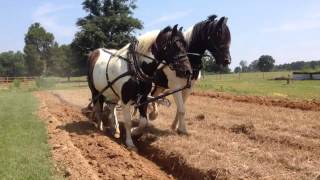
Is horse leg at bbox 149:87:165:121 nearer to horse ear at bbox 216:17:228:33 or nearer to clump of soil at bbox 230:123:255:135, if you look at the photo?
clump of soil at bbox 230:123:255:135

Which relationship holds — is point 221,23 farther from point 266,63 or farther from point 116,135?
point 266,63

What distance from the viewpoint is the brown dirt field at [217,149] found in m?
6.98

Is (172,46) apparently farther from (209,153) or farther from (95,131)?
(95,131)

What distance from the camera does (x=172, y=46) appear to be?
9102mm

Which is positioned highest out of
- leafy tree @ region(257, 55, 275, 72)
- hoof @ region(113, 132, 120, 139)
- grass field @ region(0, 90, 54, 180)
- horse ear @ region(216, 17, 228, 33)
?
horse ear @ region(216, 17, 228, 33)

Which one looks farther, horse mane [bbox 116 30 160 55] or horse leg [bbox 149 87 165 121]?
horse leg [bbox 149 87 165 121]

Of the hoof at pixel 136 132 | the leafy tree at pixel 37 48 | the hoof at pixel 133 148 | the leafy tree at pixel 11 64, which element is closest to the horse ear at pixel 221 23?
the hoof at pixel 136 132

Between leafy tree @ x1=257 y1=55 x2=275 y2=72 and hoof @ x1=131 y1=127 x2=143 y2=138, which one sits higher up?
leafy tree @ x1=257 y1=55 x2=275 y2=72

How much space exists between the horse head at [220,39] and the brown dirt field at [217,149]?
150cm

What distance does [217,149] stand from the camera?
8273 millimetres

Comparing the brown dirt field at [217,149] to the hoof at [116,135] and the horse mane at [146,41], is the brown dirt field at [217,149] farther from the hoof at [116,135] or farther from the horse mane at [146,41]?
the horse mane at [146,41]

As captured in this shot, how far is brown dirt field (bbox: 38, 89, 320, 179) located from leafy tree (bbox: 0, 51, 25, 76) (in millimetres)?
109197

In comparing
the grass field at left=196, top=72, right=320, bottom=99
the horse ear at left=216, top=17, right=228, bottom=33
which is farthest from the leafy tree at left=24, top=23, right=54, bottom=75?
the horse ear at left=216, top=17, right=228, bottom=33

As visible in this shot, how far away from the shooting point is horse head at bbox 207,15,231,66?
30.6 feet
